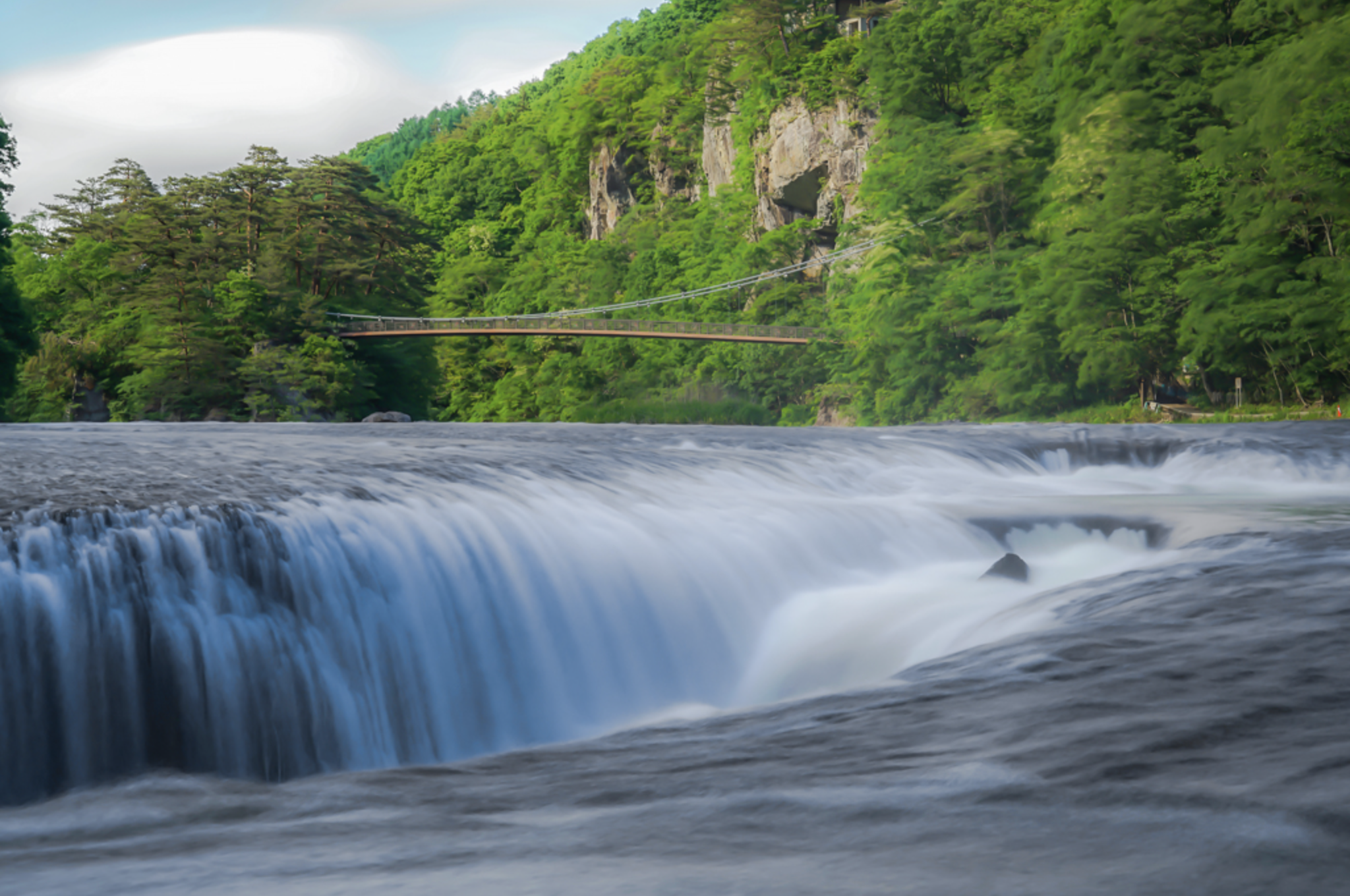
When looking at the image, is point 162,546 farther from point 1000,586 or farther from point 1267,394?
point 1267,394

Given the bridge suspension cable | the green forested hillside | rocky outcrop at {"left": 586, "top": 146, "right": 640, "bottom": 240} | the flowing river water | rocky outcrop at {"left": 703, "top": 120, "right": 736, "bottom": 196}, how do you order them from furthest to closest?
rocky outcrop at {"left": 586, "top": 146, "right": 640, "bottom": 240} → rocky outcrop at {"left": 703, "top": 120, "right": 736, "bottom": 196} → the bridge suspension cable → the green forested hillside → the flowing river water

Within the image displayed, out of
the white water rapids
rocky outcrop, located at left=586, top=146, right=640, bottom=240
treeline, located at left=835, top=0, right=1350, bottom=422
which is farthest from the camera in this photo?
rocky outcrop, located at left=586, top=146, right=640, bottom=240

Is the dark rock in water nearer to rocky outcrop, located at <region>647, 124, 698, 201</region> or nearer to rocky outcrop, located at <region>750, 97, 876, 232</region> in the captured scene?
rocky outcrop, located at <region>750, 97, 876, 232</region>

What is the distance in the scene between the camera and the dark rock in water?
590cm

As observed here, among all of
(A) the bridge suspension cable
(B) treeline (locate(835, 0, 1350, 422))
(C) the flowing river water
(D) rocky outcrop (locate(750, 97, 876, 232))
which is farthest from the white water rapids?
(D) rocky outcrop (locate(750, 97, 876, 232))

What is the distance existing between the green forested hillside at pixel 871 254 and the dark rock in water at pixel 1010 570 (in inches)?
854

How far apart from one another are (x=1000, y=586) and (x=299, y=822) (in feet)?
14.0

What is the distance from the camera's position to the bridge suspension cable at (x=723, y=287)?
40656 mm

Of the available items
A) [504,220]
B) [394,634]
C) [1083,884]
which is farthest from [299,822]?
[504,220]

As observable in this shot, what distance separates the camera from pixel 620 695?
4770 mm

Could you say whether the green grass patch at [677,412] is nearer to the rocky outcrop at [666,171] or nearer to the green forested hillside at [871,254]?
the green forested hillside at [871,254]

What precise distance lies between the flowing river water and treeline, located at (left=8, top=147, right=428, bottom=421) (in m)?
32.2

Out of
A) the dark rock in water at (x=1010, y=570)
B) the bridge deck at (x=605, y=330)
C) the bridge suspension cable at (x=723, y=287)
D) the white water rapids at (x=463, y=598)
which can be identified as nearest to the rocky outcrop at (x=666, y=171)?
the bridge suspension cable at (x=723, y=287)

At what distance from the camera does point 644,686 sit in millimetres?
4871
